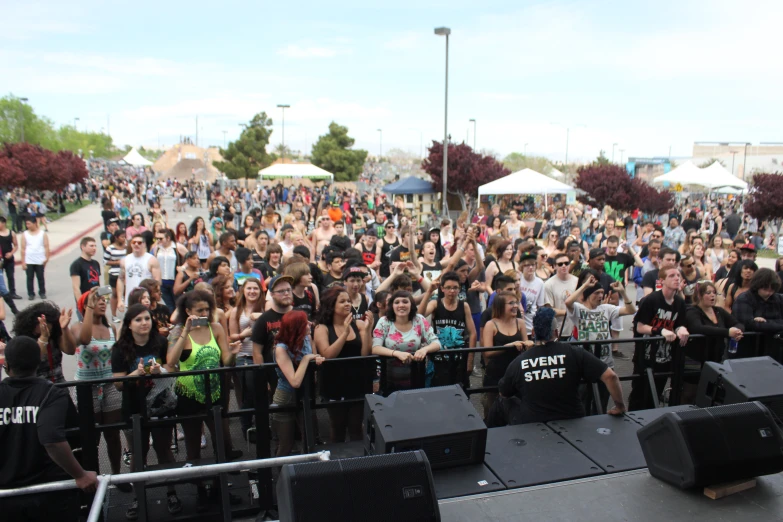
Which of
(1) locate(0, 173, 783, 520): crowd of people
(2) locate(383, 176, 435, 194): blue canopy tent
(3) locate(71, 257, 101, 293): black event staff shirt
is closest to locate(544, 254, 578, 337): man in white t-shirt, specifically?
(1) locate(0, 173, 783, 520): crowd of people

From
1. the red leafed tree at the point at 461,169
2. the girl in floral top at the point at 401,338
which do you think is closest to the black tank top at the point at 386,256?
the girl in floral top at the point at 401,338

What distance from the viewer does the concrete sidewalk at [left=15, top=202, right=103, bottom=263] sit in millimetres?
20748

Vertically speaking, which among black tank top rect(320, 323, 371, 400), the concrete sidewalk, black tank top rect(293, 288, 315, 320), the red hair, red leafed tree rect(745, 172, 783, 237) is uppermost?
red leafed tree rect(745, 172, 783, 237)

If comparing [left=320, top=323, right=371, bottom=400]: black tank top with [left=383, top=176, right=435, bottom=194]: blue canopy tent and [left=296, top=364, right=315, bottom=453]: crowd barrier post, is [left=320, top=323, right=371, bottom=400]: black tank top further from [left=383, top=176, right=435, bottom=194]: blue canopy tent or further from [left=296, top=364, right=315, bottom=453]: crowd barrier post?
[left=383, top=176, right=435, bottom=194]: blue canopy tent

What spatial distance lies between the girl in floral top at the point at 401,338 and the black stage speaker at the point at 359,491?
7.44 feet

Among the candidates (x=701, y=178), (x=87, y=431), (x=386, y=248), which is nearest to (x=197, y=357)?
(x=87, y=431)

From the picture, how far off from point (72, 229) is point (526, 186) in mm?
19300

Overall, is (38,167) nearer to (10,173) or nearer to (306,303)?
(10,173)

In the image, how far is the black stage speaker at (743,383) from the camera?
4406mm

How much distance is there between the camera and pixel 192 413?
15.8 ft

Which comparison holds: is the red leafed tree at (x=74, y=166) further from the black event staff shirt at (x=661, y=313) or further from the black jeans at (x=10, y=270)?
the black event staff shirt at (x=661, y=313)

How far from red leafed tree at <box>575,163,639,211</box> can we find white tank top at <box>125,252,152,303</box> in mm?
23501

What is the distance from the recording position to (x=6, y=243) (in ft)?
37.5

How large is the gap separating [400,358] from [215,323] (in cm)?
175
